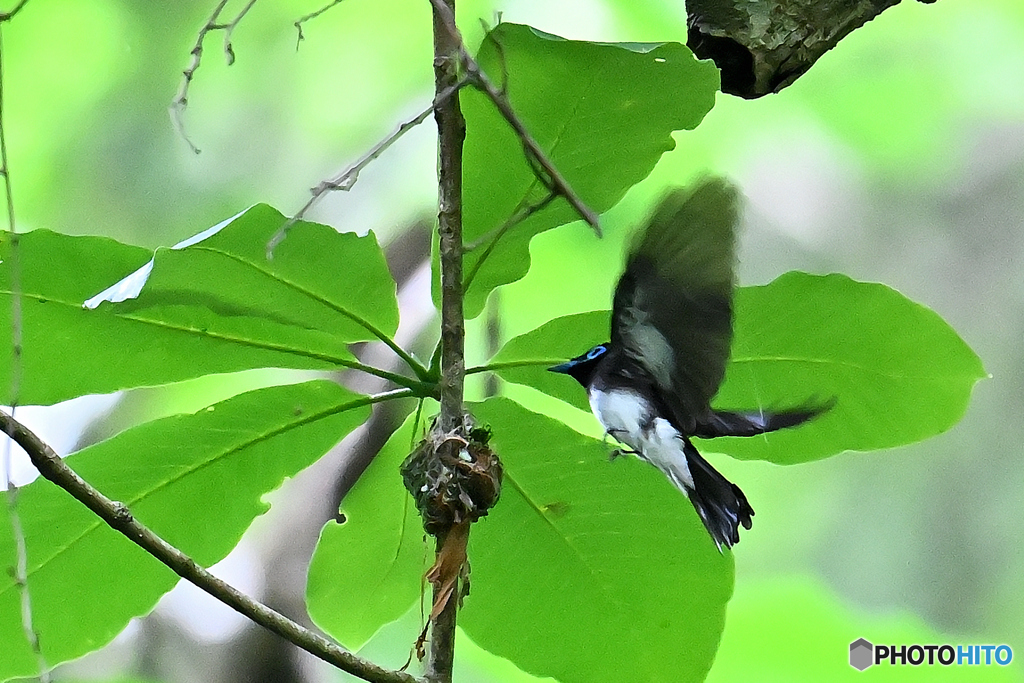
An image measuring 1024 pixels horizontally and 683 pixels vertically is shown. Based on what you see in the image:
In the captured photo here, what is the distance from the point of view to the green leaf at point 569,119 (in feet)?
1.75

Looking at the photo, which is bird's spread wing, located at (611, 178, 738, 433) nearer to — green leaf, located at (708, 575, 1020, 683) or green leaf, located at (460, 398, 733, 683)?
green leaf, located at (460, 398, 733, 683)

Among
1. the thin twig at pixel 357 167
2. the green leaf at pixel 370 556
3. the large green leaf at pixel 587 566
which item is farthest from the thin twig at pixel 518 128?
the green leaf at pixel 370 556

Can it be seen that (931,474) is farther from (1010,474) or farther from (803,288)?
(803,288)

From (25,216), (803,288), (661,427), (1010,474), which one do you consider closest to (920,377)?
(803,288)

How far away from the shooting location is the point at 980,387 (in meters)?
0.96

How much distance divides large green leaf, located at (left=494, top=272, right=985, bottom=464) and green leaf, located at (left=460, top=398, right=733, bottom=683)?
58mm

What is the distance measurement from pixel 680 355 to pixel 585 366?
0.08 meters

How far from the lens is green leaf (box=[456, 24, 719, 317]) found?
53 centimetres

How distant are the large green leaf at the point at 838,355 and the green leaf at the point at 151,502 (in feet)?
0.54

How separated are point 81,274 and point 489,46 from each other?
316mm

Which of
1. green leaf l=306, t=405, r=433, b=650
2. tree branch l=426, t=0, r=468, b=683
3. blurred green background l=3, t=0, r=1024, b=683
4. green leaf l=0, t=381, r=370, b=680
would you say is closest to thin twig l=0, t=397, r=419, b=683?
tree branch l=426, t=0, r=468, b=683

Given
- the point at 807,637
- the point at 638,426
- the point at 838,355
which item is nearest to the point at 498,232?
the point at 638,426
